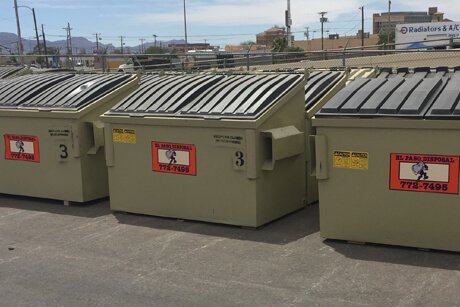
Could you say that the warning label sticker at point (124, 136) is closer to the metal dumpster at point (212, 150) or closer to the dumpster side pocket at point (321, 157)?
the metal dumpster at point (212, 150)

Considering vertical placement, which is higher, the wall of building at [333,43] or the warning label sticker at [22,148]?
the wall of building at [333,43]

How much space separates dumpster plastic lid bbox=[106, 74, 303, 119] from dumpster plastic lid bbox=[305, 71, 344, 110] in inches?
20.6

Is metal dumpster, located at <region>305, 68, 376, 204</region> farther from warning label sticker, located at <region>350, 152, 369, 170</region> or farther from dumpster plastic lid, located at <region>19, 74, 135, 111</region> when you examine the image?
dumpster plastic lid, located at <region>19, 74, 135, 111</region>

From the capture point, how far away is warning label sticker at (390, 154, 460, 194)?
446 cm

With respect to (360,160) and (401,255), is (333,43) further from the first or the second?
(401,255)

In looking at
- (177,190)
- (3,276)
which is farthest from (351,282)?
(3,276)

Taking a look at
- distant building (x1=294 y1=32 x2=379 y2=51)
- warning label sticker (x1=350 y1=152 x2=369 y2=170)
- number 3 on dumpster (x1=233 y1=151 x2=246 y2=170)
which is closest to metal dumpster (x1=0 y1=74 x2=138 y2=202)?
number 3 on dumpster (x1=233 y1=151 x2=246 y2=170)

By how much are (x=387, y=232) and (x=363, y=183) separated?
19.4 inches

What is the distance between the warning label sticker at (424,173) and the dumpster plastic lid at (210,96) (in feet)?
4.88

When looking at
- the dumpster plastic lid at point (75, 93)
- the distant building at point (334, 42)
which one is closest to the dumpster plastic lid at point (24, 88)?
the dumpster plastic lid at point (75, 93)

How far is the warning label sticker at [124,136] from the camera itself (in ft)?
20.1

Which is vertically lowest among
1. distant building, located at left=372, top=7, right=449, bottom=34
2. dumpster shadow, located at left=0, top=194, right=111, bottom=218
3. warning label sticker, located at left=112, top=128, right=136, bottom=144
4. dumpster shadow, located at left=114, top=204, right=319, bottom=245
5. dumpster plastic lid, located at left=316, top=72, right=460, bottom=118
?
dumpster shadow, located at left=0, top=194, right=111, bottom=218

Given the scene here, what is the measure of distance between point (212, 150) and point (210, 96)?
712mm

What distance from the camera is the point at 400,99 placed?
479 cm
